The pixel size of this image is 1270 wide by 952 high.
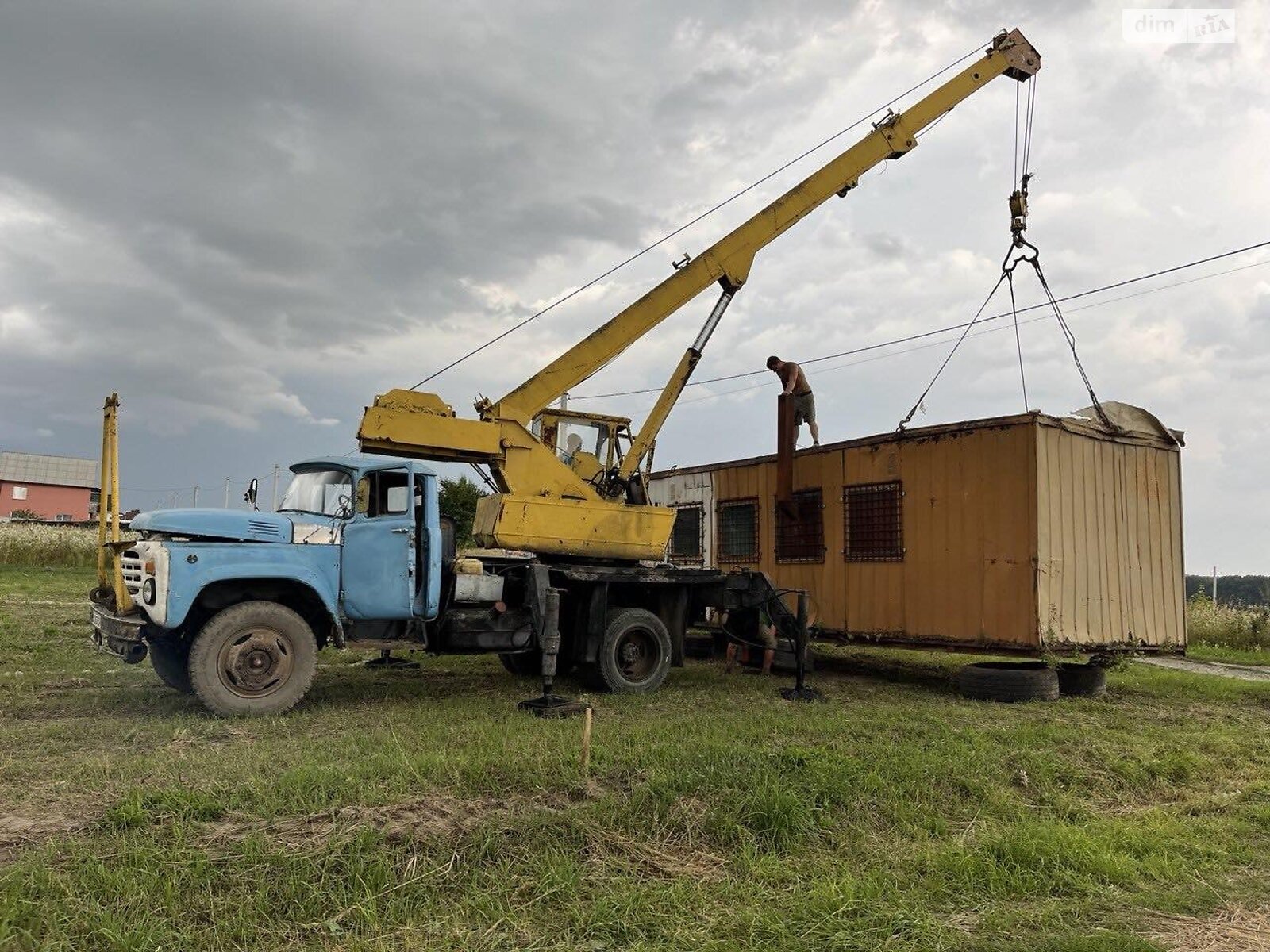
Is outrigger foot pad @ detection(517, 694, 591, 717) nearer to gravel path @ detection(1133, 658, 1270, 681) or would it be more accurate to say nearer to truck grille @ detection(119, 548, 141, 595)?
truck grille @ detection(119, 548, 141, 595)

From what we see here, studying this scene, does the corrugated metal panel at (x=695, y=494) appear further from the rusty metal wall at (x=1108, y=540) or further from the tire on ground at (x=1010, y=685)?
the rusty metal wall at (x=1108, y=540)

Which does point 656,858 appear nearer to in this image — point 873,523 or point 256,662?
point 256,662

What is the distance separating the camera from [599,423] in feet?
34.8

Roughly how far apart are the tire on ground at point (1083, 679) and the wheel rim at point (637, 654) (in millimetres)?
4577

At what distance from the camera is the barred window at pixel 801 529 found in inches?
455

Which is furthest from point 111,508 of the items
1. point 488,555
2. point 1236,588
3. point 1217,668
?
point 1236,588

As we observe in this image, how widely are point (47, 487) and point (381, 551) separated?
212 feet

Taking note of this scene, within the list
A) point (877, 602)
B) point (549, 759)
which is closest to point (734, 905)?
point (549, 759)

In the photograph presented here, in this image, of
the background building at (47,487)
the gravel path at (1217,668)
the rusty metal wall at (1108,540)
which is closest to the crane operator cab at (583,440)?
the rusty metal wall at (1108,540)

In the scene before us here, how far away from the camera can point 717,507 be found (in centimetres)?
1341

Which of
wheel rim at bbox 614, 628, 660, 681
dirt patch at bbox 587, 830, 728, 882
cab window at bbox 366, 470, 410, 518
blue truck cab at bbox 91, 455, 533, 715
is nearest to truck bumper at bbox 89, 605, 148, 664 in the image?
blue truck cab at bbox 91, 455, 533, 715

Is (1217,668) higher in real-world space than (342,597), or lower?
lower

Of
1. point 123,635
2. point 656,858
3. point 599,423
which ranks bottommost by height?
point 656,858

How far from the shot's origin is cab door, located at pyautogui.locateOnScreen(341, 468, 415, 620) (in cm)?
791
